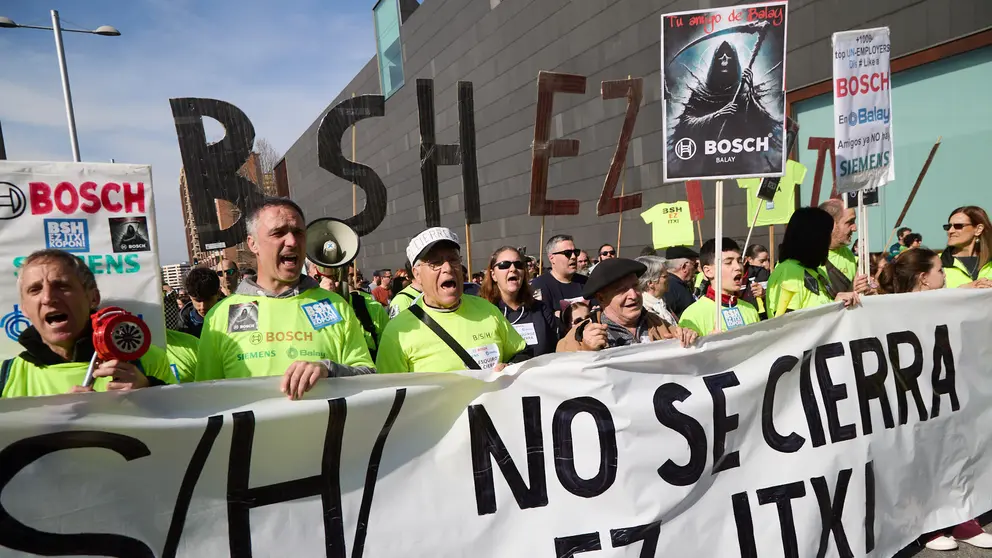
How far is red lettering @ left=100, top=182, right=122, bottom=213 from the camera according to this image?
2.23m

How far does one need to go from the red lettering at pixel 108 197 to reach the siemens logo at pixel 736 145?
2.89 m

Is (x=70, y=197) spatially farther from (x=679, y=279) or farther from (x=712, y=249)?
(x=679, y=279)

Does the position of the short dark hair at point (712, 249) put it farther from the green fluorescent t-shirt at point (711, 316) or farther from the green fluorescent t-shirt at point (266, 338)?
the green fluorescent t-shirt at point (266, 338)

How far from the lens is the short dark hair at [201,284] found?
3.96m

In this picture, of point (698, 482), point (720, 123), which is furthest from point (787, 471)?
point (720, 123)

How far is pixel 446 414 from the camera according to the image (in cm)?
223

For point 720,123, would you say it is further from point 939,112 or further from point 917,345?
point 939,112

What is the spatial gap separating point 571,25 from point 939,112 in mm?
9206

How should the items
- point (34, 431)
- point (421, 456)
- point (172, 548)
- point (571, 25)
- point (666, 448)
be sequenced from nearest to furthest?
point (34, 431) → point (172, 548) → point (421, 456) → point (666, 448) → point (571, 25)

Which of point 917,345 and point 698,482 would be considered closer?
point 698,482

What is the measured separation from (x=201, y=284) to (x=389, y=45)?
26071mm

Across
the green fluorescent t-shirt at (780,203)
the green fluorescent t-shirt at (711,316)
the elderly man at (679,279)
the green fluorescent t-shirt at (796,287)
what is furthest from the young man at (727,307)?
the green fluorescent t-shirt at (780,203)

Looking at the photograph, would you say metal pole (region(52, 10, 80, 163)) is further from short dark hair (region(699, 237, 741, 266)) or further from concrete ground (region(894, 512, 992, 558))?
concrete ground (region(894, 512, 992, 558))

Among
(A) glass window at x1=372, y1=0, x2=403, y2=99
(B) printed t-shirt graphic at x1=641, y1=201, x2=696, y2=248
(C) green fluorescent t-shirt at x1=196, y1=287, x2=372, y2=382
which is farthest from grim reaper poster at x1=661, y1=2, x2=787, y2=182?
(A) glass window at x1=372, y1=0, x2=403, y2=99
